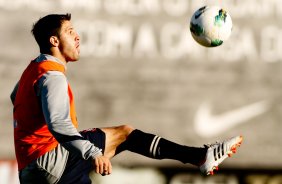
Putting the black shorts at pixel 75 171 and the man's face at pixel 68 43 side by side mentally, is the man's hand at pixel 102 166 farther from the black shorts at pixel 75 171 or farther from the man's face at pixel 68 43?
the man's face at pixel 68 43

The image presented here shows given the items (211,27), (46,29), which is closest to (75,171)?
(46,29)

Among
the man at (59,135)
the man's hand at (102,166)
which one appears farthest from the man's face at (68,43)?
the man's hand at (102,166)

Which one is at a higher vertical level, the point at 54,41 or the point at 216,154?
the point at 54,41

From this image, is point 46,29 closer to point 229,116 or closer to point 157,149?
point 157,149

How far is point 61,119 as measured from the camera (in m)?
5.32

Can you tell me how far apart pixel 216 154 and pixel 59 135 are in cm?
149

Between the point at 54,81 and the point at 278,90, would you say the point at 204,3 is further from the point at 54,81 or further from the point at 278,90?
the point at 54,81

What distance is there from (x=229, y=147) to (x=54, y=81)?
1.65 metres

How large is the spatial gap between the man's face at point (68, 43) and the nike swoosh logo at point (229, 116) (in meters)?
4.29

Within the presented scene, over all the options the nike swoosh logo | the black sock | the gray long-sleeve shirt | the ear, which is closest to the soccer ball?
the black sock

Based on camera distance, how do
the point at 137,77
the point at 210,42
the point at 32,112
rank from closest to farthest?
the point at 32,112, the point at 210,42, the point at 137,77

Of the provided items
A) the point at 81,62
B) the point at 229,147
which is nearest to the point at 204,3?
the point at 81,62

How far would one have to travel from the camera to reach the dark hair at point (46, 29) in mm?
5926

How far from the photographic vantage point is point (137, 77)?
32.9 feet
